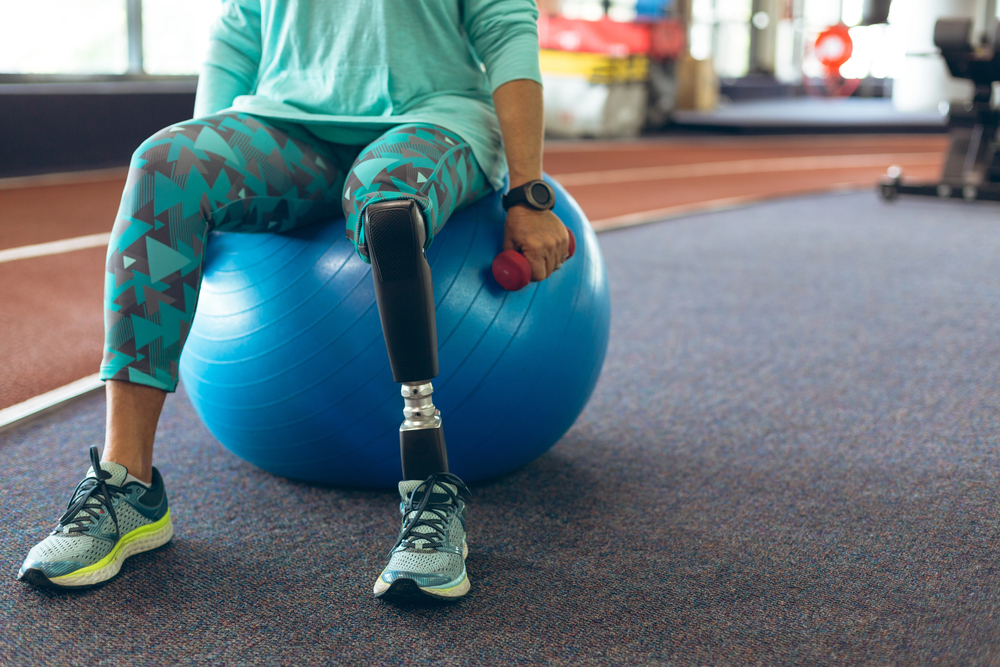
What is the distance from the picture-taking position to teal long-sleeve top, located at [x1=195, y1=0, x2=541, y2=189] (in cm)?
116

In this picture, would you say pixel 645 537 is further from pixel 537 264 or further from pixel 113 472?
pixel 113 472

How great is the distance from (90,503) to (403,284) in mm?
454

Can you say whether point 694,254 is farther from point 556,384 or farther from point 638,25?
point 638,25

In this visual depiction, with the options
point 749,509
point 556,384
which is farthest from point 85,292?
point 749,509

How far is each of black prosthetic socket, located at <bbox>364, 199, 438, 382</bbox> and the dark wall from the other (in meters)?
3.91

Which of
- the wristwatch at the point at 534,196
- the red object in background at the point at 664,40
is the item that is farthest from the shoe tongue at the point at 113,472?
the red object in background at the point at 664,40

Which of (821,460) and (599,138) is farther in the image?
(599,138)

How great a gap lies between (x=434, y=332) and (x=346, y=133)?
0.35 m

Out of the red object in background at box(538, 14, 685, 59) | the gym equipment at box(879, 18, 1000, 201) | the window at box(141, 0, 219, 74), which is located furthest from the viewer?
the red object in background at box(538, 14, 685, 59)

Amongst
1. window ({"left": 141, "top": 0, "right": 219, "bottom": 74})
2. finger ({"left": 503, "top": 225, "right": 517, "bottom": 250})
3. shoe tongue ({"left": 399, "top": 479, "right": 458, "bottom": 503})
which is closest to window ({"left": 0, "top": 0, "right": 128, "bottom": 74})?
window ({"left": 141, "top": 0, "right": 219, "bottom": 74})

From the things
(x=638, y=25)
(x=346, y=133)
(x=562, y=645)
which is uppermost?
(x=638, y=25)

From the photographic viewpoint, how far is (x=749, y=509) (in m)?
1.24

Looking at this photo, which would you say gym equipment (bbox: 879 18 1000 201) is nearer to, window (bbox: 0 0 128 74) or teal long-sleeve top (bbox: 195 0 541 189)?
teal long-sleeve top (bbox: 195 0 541 189)

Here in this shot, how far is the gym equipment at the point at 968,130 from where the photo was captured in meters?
3.62
